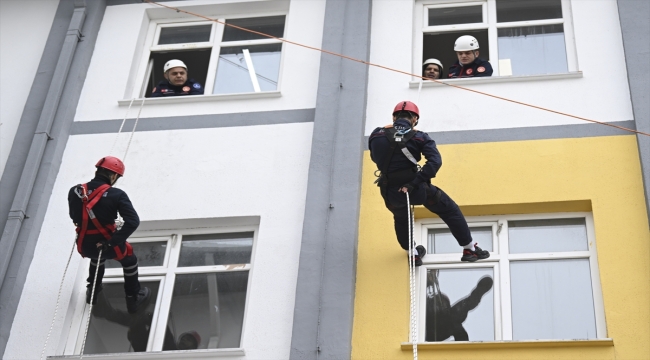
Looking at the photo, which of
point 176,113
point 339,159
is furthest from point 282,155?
point 176,113

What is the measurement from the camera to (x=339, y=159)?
33.3 feet

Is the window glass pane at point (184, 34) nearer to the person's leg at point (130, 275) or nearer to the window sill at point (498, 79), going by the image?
the window sill at point (498, 79)

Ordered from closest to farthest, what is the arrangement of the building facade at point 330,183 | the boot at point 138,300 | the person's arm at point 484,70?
the building facade at point 330,183
the boot at point 138,300
the person's arm at point 484,70

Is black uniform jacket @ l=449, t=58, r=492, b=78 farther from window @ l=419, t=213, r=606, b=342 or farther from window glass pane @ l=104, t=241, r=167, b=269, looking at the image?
window glass pane @ l=104, t=241, r=167, b=269

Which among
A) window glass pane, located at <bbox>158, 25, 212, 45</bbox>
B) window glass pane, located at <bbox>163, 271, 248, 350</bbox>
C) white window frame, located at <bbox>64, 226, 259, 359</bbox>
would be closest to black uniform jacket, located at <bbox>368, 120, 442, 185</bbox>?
white window frame, located at <bbox>64, 226, 259, 359</bbox>

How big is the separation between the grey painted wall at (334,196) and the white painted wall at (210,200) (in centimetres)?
15

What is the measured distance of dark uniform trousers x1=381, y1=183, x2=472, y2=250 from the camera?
29.6 ft

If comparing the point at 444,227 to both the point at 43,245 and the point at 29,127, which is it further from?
the point at 29,127

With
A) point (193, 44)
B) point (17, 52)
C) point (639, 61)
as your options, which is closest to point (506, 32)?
point (639, 61)

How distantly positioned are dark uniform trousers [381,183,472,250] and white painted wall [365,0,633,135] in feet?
4.63

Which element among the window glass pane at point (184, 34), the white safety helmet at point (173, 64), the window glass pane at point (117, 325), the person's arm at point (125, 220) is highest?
the window glass pane at point (184, 34)

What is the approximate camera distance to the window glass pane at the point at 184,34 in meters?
12.4

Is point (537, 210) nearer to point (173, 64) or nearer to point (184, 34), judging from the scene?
point (173, 64)

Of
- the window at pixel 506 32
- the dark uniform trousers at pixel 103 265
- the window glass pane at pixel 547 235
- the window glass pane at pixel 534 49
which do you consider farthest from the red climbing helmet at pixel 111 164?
the window glass pane at pixel 534 49
